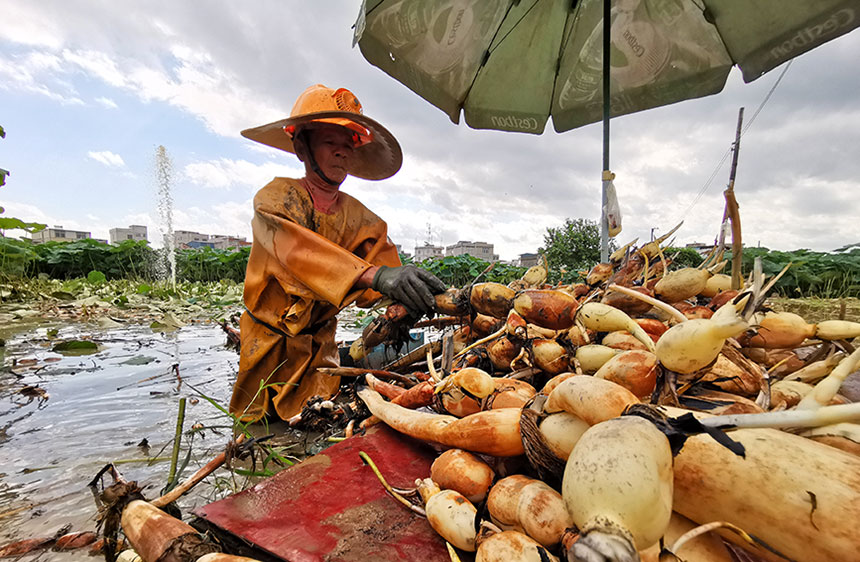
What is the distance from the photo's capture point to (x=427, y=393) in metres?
1.26

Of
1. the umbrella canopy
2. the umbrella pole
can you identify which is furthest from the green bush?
the umbrella pole

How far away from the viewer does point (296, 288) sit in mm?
2141

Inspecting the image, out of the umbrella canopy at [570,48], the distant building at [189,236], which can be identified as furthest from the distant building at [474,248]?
the umbrella canopy at [570,48]

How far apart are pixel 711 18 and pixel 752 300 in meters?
4.33

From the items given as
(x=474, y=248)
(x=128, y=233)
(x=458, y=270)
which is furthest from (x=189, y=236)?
(x=458, y=270)

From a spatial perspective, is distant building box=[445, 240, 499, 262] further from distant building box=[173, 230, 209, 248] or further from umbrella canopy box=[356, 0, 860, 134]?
umbrella canopy box=[356, 0, 860, 134]

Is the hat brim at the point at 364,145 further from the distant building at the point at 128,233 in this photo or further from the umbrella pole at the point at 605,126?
the distant building at the point at 128,233

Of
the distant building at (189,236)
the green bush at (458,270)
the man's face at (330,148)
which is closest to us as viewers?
the man's face at (330,148)

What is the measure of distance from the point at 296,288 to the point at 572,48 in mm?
4197

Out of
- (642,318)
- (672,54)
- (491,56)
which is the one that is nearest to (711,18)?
(672,54)

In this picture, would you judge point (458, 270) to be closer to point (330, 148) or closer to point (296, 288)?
point (330, 148)

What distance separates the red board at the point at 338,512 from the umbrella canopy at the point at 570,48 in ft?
10.7

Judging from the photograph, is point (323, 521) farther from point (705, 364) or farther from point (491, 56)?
point (491, 56)

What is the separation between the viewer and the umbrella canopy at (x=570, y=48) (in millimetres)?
3252
